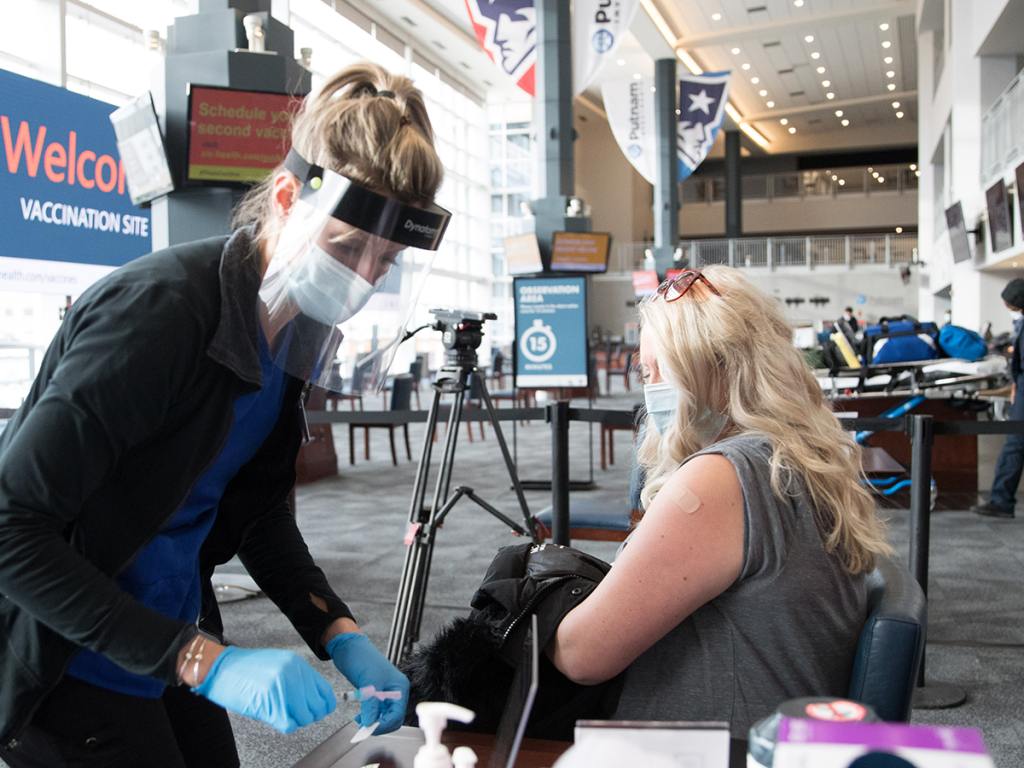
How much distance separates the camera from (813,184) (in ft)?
108

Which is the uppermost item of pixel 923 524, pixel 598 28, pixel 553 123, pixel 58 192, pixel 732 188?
pixel 732 188

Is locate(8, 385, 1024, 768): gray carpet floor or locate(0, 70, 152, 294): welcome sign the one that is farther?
locate(0, 70, 152, 294): welcome sign

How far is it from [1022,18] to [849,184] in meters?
22.3

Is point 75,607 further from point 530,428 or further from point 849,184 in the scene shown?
point 849,184

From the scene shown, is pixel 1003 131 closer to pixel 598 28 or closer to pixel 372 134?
pixel 598 28

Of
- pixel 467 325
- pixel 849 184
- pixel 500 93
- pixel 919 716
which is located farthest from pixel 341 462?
pixel 849 184

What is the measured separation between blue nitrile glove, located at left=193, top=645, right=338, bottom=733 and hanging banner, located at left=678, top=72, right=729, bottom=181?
16550mm

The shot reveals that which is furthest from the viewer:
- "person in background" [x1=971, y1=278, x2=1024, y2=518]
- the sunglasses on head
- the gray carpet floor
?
"person in background" [x1=971, y1=278, x2=1024, y2=518]

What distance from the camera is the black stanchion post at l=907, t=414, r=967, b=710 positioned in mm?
2744

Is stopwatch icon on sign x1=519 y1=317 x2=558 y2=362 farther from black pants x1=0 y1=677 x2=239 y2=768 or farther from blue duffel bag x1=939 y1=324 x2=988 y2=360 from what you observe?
black pants x1=0 y1=677 x2=239 y2=768

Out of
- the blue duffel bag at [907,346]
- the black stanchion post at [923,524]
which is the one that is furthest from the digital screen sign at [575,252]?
the black stanchion post at [923,524]

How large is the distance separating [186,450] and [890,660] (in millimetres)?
852

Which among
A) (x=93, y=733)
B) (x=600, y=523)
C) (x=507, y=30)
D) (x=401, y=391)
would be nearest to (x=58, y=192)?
(x=600, y=523)

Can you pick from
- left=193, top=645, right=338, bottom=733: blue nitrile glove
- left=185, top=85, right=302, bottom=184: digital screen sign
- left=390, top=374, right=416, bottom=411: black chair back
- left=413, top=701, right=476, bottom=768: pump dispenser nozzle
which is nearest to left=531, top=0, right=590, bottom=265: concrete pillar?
left=390, top=374, right=416, bottom=411: black chair back
